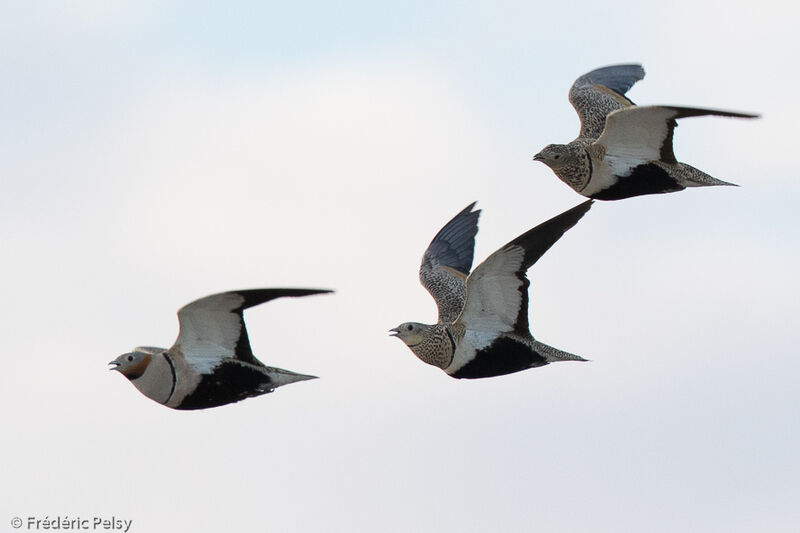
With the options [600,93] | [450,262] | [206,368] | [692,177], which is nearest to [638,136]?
[692,177]

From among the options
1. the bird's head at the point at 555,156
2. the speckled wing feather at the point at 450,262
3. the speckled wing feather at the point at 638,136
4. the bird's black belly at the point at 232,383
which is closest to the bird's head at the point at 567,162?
the bird's head at the point at 555,156

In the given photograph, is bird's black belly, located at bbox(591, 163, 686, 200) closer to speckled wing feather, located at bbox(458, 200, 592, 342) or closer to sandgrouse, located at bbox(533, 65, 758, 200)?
sandgrouse, located at bbox(533, 65, 758, 200)

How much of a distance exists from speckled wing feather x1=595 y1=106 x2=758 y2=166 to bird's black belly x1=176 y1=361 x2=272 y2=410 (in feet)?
18.0

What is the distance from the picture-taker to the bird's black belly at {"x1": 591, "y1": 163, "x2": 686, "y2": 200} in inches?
893

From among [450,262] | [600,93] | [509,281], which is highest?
[600,93]

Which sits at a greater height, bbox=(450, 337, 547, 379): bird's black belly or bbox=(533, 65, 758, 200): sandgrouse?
bbox=(533, 65, 758, 200): sandgrouse

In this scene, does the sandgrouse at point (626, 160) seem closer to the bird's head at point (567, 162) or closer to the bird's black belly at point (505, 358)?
the bird's head at point (567, 162)

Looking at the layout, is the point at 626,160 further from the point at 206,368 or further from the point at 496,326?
the point at 206,368

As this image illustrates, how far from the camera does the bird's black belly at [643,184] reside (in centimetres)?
2269

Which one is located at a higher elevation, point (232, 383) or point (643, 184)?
point (643, 184)

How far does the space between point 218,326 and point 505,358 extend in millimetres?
3708

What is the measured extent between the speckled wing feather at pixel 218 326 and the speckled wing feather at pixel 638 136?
16.8 ft

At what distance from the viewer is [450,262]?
26.1 m

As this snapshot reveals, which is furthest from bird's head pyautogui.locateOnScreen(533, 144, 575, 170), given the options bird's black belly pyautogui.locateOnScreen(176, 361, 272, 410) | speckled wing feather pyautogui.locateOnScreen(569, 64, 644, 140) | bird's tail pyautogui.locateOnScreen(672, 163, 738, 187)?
bird's black belly pyautogui.locateOnScreen(176, 361, 272, 410)
